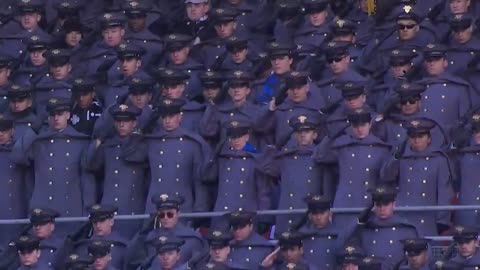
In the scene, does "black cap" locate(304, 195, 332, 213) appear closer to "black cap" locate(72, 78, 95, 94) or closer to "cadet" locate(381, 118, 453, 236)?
"cadet" locate(381, 118, 453, 236)

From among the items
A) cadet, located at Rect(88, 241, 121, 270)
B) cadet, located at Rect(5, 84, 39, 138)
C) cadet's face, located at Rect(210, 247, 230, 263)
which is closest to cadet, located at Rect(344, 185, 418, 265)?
cadet's face, located at Rect(210, 247, 230, 263)

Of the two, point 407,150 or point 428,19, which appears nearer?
point 407,150

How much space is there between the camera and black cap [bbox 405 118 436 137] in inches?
1240

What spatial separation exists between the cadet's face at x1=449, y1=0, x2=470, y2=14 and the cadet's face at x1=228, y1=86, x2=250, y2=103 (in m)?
2.53

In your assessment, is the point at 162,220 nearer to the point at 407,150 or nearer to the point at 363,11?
the point at 407,150

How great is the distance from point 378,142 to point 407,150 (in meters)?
0.38

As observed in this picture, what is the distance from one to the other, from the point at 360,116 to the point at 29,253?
373cm

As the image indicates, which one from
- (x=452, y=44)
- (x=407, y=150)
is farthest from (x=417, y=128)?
(x=452, y=44)

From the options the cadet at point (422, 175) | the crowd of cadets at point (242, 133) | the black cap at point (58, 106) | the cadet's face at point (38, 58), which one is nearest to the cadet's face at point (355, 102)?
the crowd of cadets at point (242, 133)

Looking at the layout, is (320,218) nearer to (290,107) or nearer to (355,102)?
(355,102)

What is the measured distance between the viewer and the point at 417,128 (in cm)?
3147

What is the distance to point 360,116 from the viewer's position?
3178 cm

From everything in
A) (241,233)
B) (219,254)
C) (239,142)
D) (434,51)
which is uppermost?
(434,51)

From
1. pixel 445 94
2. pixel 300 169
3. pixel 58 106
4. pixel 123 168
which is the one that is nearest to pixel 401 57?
pixel 445 94
